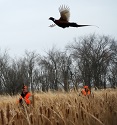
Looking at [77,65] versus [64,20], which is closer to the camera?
[64,20]

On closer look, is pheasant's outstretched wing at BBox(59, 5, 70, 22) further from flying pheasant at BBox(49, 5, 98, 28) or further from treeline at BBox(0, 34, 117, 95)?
treeline at BBox(0, 34, 117, 95)

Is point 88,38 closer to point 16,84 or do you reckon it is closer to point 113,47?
point 113,47

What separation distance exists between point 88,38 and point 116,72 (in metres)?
8.66

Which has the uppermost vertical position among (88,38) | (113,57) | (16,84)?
(88,38)

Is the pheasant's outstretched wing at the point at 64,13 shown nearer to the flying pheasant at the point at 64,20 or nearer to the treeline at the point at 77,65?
the flying pheasant at the point at 64,20

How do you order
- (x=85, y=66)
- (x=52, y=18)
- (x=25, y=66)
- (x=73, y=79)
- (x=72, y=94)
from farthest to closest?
(x=25, y=66) < (x=85, y=66) < (x=72, y=94) < (x=73, y=79) < (x=52, y=18)

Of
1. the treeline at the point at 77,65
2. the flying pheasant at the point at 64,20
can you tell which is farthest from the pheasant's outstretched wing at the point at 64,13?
the treeline at the point at 77,65

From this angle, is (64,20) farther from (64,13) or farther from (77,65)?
(77,65)

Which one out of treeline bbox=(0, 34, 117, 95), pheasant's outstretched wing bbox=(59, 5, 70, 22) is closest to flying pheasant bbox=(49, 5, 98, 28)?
pheasant's outstretched wing bbox=(59, 5, 70, 22)

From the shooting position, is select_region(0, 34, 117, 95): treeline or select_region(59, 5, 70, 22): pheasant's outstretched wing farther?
select_region(0, 34, 117, 95): treeline

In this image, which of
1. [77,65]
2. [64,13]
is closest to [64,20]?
[64,13]

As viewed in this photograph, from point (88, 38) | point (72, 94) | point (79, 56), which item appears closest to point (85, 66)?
point (79, 56)

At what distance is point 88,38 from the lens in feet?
192

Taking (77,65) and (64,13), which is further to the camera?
(77,65)
